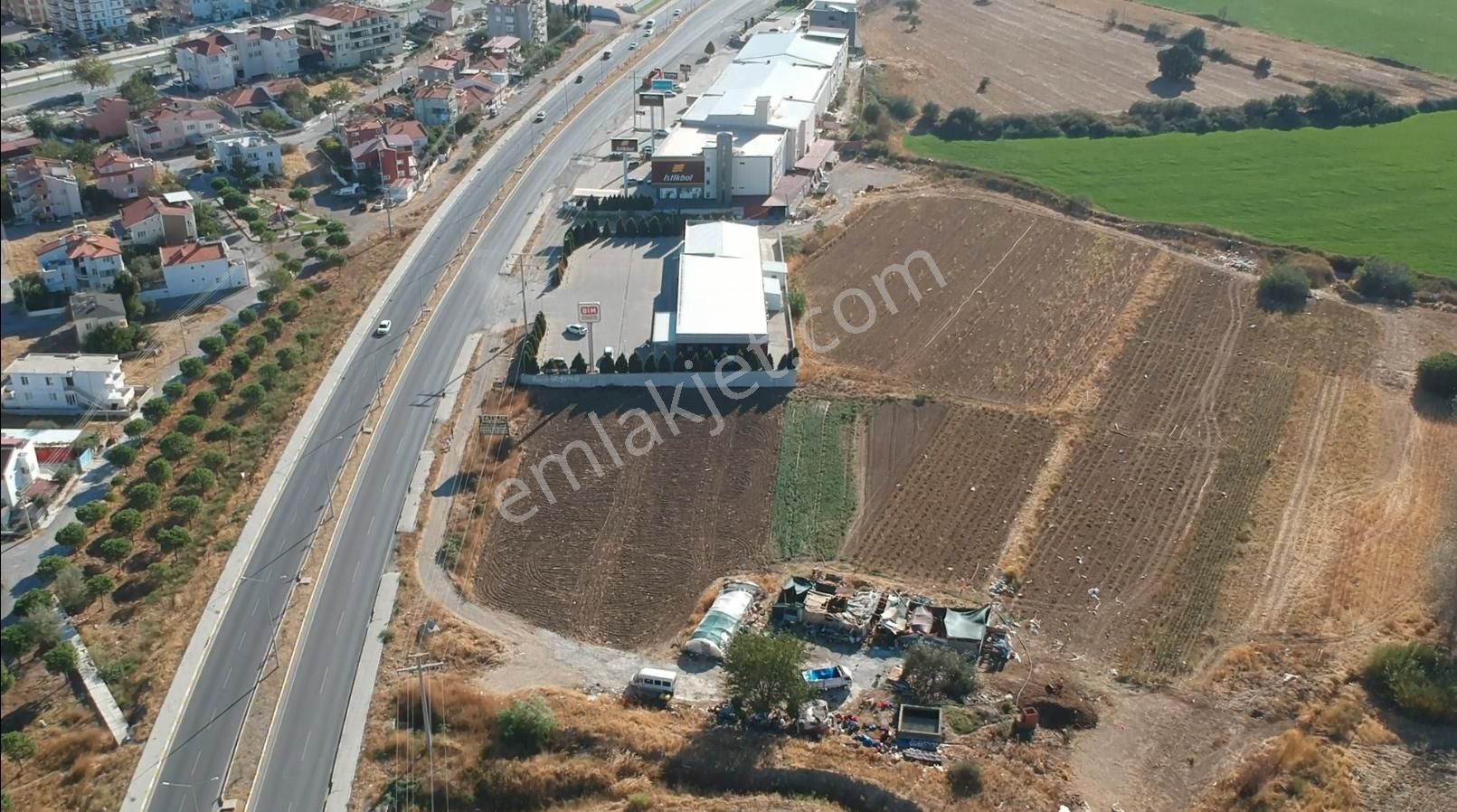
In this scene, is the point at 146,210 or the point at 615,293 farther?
the point at 146,210

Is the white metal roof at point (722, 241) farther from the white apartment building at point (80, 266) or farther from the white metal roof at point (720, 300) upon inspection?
the white apartment building at point (80, 266)

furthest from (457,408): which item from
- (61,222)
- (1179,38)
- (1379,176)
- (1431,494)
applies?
(1179,38)

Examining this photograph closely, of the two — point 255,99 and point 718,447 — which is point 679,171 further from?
point 255,99

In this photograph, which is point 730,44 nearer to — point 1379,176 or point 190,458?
point 1379,176

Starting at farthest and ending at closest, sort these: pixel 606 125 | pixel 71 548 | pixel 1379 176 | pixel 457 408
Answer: pixel 606 125 < pixel 1379 176 < pixel 457 408 < pixel 71 548

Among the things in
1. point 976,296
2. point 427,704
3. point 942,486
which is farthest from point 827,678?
point 976,296
